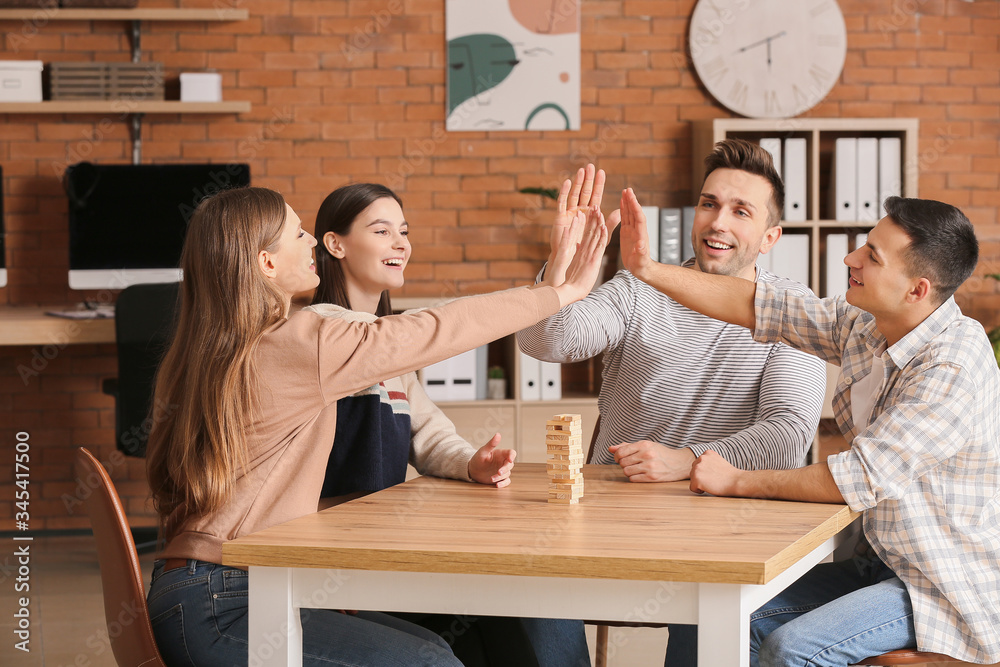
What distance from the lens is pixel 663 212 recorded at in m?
4.12

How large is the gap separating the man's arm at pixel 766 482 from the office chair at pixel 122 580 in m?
0.89

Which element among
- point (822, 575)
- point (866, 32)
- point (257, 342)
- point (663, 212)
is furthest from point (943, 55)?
point (257, 342)

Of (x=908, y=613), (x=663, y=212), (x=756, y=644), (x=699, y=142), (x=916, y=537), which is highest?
(x=699, y=142)

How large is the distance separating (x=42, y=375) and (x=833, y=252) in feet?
11.5

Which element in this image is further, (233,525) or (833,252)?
(833,252)

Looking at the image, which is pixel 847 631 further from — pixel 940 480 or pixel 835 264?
pixel 835 264

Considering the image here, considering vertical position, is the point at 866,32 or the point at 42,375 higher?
the point at 866,32

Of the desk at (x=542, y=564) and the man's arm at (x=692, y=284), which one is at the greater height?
the man's arm at (x=692, y=284)

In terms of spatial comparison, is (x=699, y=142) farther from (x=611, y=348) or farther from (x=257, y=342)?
(x=257, y=342)

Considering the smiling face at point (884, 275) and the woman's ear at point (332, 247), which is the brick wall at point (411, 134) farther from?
the smiling face at point (884, 275)

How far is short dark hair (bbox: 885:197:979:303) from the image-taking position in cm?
163

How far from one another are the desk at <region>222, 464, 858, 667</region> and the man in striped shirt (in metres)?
0.58

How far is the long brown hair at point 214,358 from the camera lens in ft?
4.93

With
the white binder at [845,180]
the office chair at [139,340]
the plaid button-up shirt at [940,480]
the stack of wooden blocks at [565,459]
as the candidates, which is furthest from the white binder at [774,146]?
the stack of wooden blocks at [565,459]
